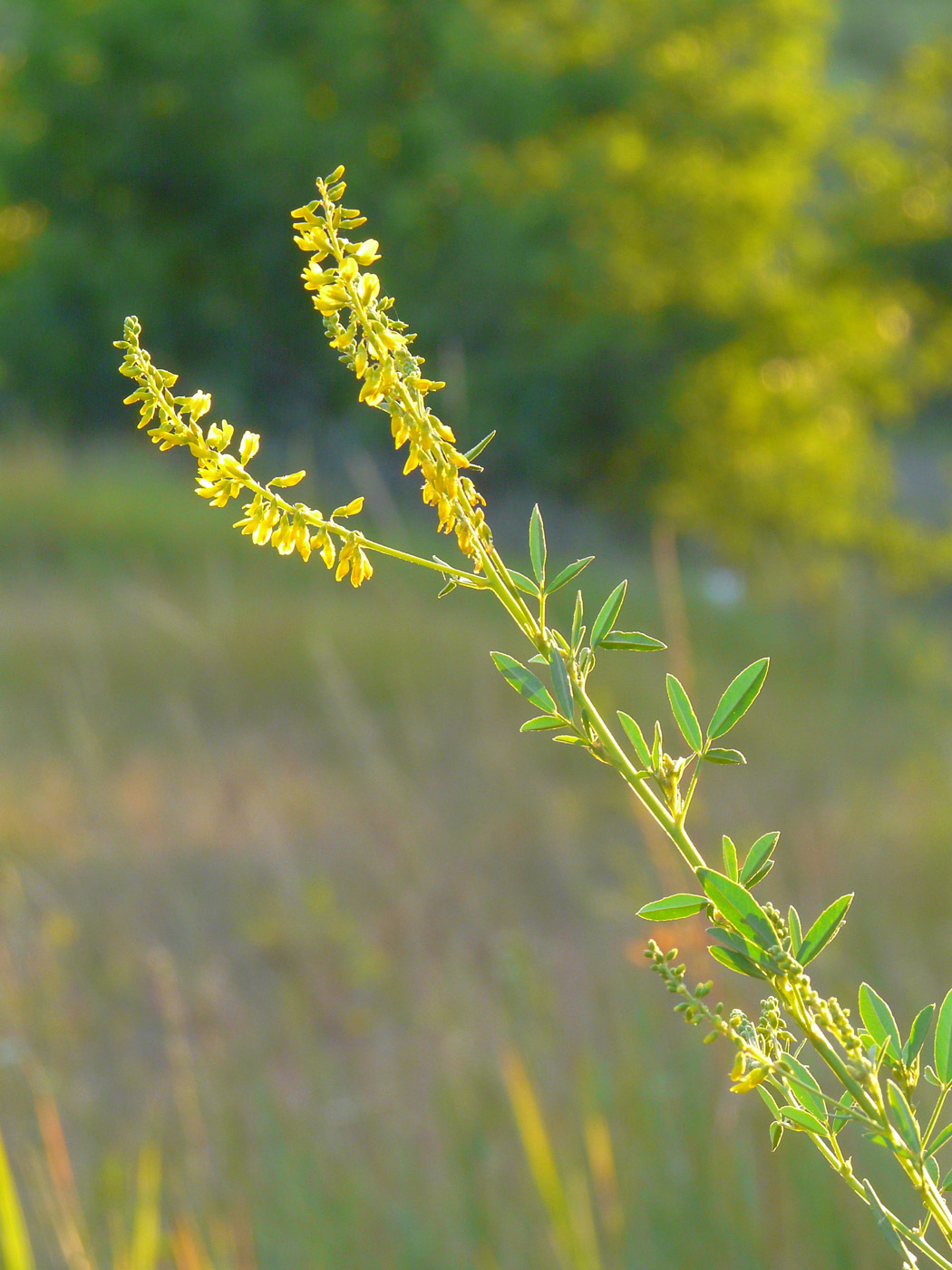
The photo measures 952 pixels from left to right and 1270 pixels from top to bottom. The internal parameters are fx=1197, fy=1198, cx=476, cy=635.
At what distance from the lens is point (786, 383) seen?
872 cm

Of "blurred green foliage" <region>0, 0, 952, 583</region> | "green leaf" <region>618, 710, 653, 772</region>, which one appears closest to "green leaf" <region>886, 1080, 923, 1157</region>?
"green leaf" <region>618, 710, 653, 772</region>

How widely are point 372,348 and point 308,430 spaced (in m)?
7.97

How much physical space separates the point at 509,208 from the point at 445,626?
4.40 metres

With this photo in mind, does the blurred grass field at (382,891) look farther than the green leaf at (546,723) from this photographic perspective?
Yes

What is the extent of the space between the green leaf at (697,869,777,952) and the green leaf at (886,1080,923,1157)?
0.17 ft

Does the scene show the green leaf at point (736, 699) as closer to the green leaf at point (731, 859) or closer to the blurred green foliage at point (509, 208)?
the green leaf at point (731, 859)

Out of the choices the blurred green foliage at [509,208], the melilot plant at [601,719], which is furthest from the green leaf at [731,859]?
the blurred green foliage at [509,208]

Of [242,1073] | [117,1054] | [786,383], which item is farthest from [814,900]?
[786,383]

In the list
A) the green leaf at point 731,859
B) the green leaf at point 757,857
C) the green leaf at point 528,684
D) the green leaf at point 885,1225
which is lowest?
the green leaf at point 885,1225

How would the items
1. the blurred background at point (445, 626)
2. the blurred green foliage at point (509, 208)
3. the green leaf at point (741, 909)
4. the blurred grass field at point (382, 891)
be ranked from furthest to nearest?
1. the blurred green foliage at point (509, 208)
2. the blurred background at point (445, 626)
3. the blurred grass field at point (382, 891)
4. the green leaf at point (741, 909)

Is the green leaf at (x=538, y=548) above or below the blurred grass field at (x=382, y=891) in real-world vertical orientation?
above

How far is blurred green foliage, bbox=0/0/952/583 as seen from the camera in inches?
319

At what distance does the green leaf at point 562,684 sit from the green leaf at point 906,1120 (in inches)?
5.0

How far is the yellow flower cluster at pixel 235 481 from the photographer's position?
32 centimetres
